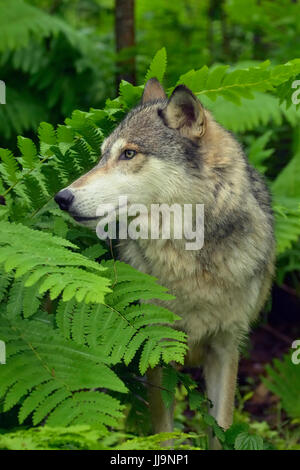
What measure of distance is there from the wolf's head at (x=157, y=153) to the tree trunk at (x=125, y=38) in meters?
2.50

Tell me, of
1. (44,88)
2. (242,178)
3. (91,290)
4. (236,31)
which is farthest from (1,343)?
(236,31)

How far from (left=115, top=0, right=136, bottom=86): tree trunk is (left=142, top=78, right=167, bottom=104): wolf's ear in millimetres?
2279

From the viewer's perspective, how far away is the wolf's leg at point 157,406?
129 inches

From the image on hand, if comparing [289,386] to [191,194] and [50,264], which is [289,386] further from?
[50,264]

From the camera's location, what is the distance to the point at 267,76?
3.06 metres

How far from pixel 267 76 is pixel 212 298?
3.80 feet

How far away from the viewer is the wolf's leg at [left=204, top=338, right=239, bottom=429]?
347 centimetres

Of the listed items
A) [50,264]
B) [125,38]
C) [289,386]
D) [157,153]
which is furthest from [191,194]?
[125,38]

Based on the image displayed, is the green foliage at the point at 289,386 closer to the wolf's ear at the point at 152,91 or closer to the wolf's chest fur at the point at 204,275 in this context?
the wolf's chest fur at the point at 204,275

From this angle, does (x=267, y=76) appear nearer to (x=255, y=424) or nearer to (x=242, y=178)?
(x=242, y=178)

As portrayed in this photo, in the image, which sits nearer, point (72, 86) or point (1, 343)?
point (1, 343)

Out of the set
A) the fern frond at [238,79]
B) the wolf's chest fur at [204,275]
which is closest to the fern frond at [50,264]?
the wolf's chest fur at [204,275]

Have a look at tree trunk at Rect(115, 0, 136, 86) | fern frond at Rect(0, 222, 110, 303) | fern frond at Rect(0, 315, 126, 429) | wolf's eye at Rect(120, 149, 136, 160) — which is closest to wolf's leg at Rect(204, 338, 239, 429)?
wolf's eye at Rect(120, 149, 136, 160)

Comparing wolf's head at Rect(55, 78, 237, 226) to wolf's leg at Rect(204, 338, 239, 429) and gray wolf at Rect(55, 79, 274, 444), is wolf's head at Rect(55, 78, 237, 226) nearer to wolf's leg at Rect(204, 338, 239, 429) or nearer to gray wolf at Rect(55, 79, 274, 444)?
gray wolf at Rect(55, 79, 274, 444)
